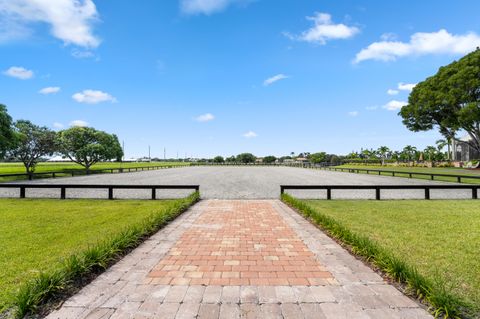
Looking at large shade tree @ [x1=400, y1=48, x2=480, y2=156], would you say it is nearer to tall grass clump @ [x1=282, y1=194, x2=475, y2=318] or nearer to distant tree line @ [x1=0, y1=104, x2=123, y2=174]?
tall grass clump @ [x1=282, y1=194, x2=475, y2=318]

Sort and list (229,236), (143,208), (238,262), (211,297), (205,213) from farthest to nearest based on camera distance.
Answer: (143,208) → (205,213) → (229,236) → (238,262) → (211,297)

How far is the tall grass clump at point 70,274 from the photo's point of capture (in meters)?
2.91

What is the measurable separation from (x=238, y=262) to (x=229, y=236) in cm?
153

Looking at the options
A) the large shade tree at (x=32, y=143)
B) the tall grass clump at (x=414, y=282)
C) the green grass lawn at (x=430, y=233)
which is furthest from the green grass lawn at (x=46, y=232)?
the large shade tree at (x=32, y=143)

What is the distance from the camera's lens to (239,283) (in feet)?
11.7

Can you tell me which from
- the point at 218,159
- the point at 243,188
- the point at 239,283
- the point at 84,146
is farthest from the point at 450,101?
the point at 218,159

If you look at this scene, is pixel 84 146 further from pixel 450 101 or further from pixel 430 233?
pixel 450 101

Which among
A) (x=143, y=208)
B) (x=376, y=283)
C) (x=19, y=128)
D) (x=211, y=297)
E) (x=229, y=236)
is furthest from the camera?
(x=19, y=128)

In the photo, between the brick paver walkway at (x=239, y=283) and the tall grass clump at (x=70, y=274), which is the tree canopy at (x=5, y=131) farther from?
the brick paver walkway at (x=239, y=283)

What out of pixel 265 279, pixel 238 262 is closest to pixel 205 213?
pixel 238 262

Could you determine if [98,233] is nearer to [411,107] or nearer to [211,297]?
[211,297]

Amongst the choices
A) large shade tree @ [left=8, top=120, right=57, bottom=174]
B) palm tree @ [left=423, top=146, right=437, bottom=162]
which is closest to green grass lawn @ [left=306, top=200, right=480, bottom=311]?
large shade tree @ [left=8, top=120, right=57, bottom=174]

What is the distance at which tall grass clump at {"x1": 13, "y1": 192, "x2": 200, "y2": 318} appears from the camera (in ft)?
9.55

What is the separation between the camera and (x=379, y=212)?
28.0 ft
